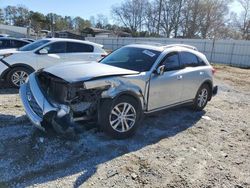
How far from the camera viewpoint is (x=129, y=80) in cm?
441

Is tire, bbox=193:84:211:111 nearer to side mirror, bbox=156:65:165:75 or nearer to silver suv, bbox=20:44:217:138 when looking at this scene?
silver suv, bbox=20:44:217:138

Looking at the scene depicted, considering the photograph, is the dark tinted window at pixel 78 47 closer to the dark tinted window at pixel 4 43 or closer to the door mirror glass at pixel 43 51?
the door mirror glass at pixel 43 51

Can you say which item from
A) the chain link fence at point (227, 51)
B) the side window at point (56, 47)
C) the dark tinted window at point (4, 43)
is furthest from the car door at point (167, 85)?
the chain link fence at point (227, 51)

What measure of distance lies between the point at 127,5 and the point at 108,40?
3463 cm

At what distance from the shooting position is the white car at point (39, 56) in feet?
24.6

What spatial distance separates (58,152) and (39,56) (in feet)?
15.6

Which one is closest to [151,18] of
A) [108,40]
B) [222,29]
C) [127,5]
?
[127,5]

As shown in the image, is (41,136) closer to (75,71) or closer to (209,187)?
(75,71)

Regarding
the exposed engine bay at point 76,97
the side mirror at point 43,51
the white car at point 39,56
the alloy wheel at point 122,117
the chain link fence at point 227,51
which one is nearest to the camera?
the exposed engine bay at point 76,97

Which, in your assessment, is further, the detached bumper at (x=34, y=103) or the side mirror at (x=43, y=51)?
the side mirror at (x=43, y=51)

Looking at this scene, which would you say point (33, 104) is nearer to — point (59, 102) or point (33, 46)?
point (59, 102)

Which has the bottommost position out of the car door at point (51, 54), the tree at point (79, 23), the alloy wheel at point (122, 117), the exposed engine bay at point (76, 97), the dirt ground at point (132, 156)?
the dirt ground at point (132, 156)

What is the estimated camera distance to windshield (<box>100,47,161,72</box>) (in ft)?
16.3

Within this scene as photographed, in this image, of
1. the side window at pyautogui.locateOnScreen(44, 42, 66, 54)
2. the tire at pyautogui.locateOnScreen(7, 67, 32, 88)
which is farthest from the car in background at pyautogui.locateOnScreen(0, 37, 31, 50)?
the tire at pyautogui.locateOnScreen(7, 67, 32, 88)
